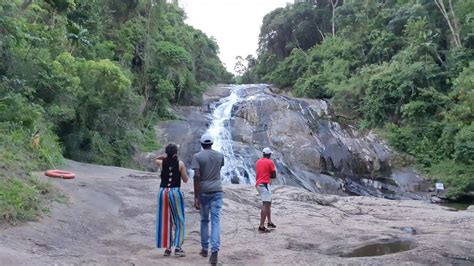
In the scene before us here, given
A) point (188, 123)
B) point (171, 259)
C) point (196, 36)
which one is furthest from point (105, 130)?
point (196, 36)

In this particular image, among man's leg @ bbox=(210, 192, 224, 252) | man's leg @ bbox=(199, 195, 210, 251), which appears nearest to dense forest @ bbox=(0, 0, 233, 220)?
man's leg @ bbox=(199, 195, 210, 251)

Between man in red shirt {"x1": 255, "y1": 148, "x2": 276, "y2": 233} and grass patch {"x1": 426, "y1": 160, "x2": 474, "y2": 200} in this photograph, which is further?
grass patch {"x1": 426, "y1": 160, "x2": 474, "y2": 200}

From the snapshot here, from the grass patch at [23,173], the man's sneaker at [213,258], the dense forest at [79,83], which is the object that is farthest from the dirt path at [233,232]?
the dense forest at [79,83]

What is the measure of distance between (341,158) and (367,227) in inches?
553

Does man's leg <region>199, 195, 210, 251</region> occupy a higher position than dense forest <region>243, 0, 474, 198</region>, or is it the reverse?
dense forest <region>243, 0, 474, 198</region>

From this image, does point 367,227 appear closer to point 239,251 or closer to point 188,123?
point 239,251

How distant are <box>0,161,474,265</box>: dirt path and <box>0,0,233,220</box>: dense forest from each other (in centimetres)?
79

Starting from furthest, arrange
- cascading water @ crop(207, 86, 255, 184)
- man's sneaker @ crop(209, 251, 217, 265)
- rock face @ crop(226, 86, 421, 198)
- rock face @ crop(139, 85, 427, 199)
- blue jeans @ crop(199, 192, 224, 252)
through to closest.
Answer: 1. rock face @ crop(226, 86, 421, 198)
2. rock face @ crop(139, 85, 427, 199)
3. cascading water @ crop(207, 86, 255, 184)
4. blue jeans @ crop(199, 192, 224, 252)
5. man's sneaker @ crop(209, 251, 217, 265)

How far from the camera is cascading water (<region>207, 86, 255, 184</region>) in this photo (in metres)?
21.2

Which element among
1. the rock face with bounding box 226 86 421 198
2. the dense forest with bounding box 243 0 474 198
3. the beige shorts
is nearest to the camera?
the beige shorts

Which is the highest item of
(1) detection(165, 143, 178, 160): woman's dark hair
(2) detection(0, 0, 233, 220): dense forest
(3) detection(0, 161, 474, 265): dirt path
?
(2) detection(0, 0, 233, 220): dense forest

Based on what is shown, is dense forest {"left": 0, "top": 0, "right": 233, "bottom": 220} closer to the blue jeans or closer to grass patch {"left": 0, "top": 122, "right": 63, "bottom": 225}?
grass patch {"left": 0, "top": 122, "right": 63, "bottom": 225}

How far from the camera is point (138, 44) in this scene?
26.0 metres

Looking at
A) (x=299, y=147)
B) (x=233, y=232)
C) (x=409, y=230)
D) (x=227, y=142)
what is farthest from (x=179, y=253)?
(x=299, y=147)
